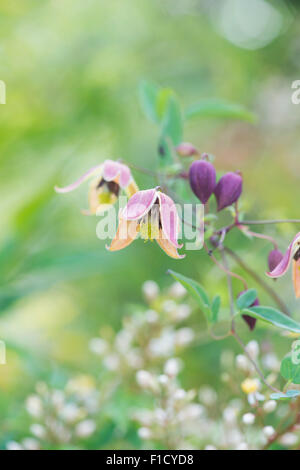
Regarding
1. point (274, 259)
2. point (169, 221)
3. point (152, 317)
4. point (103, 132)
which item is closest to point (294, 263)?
point (274, 259)

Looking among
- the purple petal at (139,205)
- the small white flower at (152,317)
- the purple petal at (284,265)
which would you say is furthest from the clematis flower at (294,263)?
the small white flower at (152,317)

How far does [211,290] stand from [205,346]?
9.6 inches

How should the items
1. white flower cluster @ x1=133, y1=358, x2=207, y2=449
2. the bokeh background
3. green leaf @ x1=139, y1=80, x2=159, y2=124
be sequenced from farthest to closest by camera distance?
the bokeh background → green leaf @ x1=139, y1=80, x2=159, y2=124 → white flower cluster @ x1=133, y1=358, x2=207, y2=449

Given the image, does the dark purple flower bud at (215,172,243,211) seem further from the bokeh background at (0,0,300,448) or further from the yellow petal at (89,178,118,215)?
the bokeh background at (0,0,300,448)

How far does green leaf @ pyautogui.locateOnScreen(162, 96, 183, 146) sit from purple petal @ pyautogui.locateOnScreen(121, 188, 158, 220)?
0.50 feet

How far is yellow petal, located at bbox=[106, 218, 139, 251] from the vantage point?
0.38 metres

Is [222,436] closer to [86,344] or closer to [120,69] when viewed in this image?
[86,344]

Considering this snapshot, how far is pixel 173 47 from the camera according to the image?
1400 mm

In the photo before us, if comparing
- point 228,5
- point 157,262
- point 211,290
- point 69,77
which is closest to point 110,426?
point 211,290

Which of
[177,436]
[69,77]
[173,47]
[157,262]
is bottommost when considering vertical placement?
[177,436]

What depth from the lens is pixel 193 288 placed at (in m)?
0.36

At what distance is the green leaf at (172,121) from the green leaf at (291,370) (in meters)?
0.27

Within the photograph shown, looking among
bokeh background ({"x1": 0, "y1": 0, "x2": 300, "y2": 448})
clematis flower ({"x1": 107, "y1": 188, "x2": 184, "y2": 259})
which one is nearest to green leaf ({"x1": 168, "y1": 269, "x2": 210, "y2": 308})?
clematis flower ({"x1": 107, "y1": 188, "x2": 184, "y2": 259})

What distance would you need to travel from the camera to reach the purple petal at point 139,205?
364 mm
